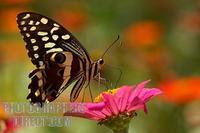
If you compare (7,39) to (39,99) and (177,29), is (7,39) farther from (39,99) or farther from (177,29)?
(39,99)

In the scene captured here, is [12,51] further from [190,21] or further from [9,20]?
[190,21]

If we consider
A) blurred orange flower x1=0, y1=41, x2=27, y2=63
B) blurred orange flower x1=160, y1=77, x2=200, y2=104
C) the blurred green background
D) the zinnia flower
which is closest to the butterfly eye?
the zinnia flower

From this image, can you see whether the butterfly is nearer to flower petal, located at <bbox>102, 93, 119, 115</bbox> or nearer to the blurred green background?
flower petal, located at <bbox>102, 93, 119, 115</bbox>

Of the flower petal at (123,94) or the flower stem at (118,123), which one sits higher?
the flower petal at (123,94)

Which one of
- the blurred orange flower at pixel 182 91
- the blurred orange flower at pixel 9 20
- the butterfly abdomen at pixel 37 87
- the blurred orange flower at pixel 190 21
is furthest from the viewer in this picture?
the blurred orange flower at pixel 190 21

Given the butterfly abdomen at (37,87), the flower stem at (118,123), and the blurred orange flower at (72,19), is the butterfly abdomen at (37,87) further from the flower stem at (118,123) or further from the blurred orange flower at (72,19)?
the blurred orange flower at (72,19)

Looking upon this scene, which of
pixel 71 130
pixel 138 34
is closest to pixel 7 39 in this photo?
pixel 138 34

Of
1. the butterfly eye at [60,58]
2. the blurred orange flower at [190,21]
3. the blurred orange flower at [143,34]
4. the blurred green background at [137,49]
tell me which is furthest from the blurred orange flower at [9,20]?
the butterfly eye at [60,58]
